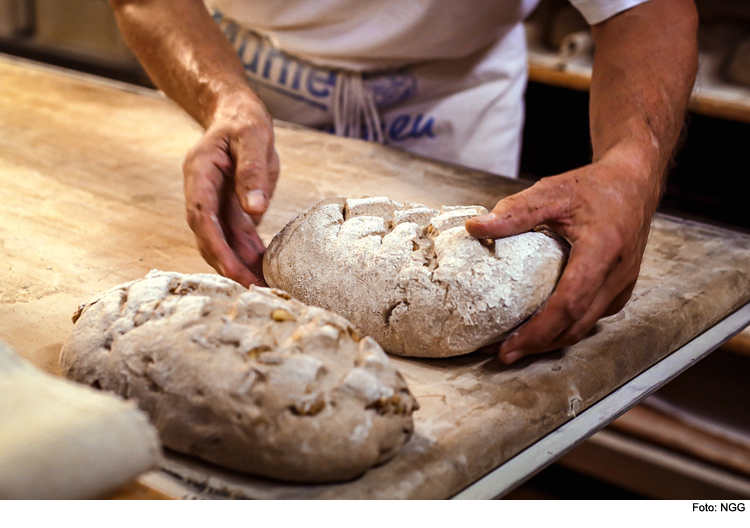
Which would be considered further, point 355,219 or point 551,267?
point 355,219

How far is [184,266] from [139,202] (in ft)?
1.37

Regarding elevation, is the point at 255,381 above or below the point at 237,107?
below

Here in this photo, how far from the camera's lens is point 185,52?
1.79 metres

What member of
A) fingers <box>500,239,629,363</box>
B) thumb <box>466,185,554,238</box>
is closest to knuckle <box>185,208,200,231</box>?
thumb <box>466,185,554,238</box>

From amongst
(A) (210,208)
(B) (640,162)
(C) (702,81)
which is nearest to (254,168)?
(A) (210,208)

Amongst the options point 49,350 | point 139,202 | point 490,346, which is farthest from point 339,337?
point 139,202

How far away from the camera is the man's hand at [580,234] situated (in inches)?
46.4

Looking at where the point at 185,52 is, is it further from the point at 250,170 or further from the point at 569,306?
the point at 569,306

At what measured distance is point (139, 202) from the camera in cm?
189

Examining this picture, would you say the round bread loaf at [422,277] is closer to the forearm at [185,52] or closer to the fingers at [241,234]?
the fingers at [241,234]

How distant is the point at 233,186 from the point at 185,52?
0.54 metres

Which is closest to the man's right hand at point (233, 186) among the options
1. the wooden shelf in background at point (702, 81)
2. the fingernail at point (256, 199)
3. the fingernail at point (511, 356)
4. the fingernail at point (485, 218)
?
the fingernail at point (256, 199)

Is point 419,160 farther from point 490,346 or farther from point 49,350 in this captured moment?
point 49,350

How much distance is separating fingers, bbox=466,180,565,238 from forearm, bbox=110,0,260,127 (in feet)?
2.30
